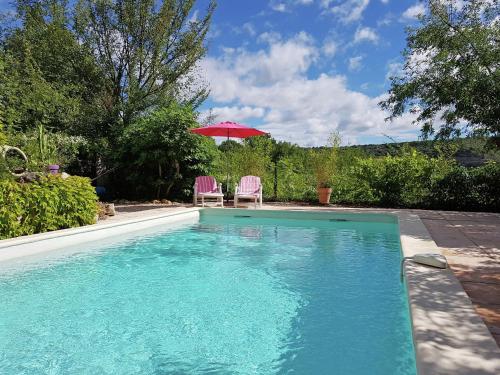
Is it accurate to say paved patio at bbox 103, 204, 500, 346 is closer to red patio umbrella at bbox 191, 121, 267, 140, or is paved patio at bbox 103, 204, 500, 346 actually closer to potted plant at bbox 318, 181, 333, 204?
potted plant at bbox 318, 181, 333, 204

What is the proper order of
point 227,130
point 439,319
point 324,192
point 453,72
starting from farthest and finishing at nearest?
point 324,192, point 227,130, point 453,72, point 439,319

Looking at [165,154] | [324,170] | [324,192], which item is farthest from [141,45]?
[324,192]

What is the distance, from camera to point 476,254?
4207 millimetres

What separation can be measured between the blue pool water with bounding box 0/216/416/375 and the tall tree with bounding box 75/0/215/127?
9147 mm

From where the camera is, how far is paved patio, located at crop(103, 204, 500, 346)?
258 cm

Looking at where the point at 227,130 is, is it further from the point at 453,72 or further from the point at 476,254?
the point at 476,254

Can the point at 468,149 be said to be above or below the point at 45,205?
above

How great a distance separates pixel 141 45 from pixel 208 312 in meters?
12.4

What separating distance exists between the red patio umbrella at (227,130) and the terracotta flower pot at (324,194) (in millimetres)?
2207

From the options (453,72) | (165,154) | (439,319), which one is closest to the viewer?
(439,319)

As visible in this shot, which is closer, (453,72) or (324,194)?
(453,72)

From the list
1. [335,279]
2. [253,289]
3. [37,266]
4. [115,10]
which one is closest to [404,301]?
[335,279]

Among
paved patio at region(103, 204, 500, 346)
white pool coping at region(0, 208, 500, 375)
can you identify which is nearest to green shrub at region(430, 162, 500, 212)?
paved patio at region(103, 204, 500, 346)

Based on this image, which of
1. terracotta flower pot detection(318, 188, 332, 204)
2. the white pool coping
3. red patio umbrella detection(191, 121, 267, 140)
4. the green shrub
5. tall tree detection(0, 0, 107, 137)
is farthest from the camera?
tall tree detection(0, 0, 107, 137)
